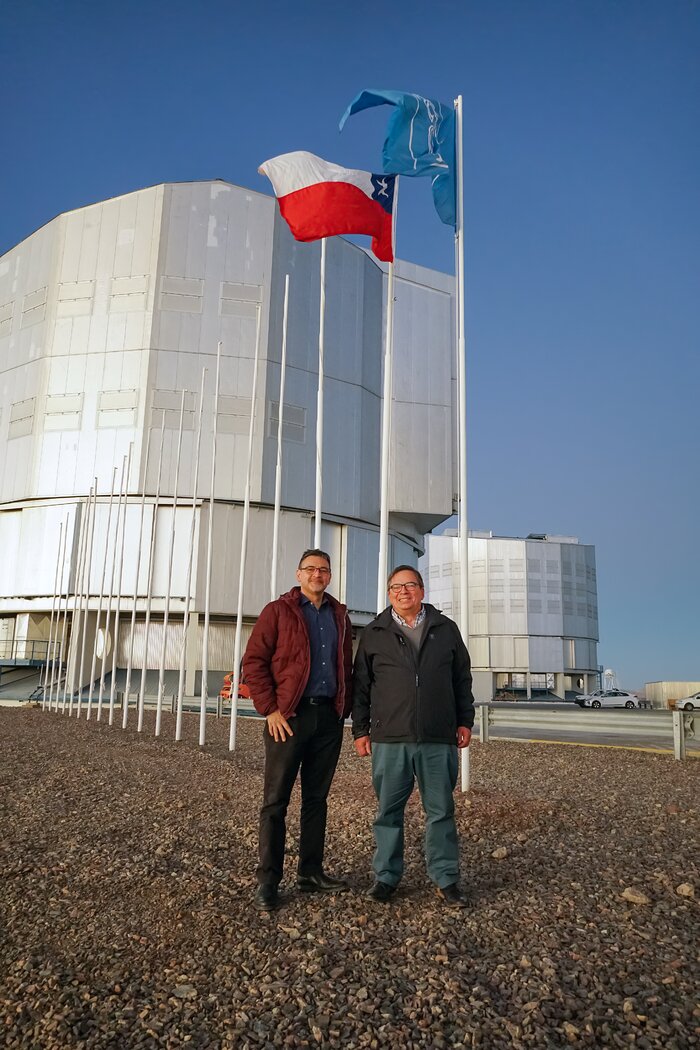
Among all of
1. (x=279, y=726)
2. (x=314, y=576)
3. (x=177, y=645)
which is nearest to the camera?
(x=279, y=726)

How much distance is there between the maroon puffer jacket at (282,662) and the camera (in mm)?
4703

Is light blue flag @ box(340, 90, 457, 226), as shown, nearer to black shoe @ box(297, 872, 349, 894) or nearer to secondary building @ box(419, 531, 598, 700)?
black shoe @ box(297, 872, 349, 894)

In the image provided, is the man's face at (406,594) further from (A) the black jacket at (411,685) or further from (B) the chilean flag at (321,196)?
(B) the chilean flag at (321,196)

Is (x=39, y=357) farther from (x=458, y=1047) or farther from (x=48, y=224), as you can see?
(x=458, y=1047)

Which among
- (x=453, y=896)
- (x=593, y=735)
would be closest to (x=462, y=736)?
(x=453, y=896)

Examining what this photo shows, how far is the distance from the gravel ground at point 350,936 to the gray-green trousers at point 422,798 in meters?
0.23

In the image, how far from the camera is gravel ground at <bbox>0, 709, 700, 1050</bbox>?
121 inches

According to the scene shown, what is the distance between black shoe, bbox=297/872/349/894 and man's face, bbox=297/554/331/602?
1.76m

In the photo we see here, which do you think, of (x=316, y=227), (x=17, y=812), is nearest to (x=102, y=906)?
(x=17, y=812)

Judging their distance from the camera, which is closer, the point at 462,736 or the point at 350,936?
the point at 350,936

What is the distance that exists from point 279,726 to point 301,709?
182 millimetres

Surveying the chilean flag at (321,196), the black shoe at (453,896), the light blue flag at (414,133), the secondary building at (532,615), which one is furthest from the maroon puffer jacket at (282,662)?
the secondary building at (532,615)

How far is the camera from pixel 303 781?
486cm

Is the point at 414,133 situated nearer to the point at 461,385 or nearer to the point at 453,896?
the point at 461,385
